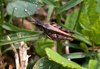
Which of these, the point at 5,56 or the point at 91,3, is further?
the point at 5,56

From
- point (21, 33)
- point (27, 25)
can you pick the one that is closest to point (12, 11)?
point (21, 33)

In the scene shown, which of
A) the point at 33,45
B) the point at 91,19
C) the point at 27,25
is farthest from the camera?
the point at 27,25

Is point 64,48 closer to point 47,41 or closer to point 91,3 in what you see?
point 47,41

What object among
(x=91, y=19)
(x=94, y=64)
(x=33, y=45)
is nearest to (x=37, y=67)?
(x=94, y=64)

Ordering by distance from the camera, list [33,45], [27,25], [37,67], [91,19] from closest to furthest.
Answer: [37,67], [91,19], [33,45], [27,25]

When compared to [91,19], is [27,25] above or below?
below

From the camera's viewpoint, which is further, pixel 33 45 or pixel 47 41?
pixel 33 45

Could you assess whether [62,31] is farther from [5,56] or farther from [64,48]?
[5,56]

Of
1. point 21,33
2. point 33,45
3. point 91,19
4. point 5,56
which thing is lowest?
point 5,56

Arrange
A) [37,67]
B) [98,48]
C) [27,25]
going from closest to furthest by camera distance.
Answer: [37,67]
[98,48]
[27,25]
